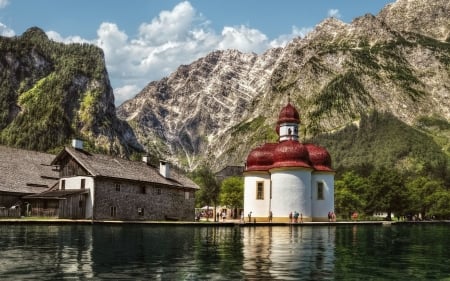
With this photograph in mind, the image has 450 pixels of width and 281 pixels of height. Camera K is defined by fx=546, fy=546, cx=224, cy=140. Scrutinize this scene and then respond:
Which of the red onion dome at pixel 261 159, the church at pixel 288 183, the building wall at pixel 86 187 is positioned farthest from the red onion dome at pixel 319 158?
the building wall at pixel 86 187

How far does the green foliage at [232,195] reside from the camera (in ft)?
369

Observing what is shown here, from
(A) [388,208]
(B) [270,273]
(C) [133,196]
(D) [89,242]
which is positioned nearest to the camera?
(B) [270,273]

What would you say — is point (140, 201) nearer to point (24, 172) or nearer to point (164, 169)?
point (164, 169)

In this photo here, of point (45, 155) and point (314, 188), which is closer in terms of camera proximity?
point (314, 188)

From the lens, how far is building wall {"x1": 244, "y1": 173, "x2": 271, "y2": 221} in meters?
80.9

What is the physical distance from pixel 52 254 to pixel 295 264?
11983 mm

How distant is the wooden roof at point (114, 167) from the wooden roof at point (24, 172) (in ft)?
14.9

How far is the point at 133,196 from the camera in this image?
242ft

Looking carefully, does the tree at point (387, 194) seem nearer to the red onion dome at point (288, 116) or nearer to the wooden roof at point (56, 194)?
the red onion dome at point (288, 116)

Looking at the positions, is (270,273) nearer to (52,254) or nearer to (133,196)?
(52,254)

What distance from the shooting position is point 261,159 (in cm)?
8319

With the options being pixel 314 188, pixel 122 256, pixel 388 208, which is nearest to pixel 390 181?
pixel 388 208

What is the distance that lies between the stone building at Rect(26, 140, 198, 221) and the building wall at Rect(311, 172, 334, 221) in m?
19.8

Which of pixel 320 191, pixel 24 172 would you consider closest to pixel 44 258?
pixel 24 172
